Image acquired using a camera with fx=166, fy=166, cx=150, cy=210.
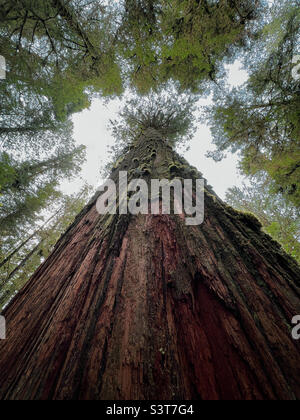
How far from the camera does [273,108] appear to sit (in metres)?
4.52

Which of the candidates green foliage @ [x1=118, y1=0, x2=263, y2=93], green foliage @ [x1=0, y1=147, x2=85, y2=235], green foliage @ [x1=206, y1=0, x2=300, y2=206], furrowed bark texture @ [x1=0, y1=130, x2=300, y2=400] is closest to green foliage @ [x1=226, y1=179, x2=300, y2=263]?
green foliage @ [x1=206, y1=0, x2=300, y2=206]

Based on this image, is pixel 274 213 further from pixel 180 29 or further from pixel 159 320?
pixel 159 320

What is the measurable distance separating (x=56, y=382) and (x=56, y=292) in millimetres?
508

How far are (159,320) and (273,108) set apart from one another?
5953mm

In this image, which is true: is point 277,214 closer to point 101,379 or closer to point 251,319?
point 251,319

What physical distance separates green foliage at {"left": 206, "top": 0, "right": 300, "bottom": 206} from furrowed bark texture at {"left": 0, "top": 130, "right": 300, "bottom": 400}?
481 centimetres

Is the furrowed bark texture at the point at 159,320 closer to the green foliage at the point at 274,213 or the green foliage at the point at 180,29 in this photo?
the green foliage at the point at 274,213

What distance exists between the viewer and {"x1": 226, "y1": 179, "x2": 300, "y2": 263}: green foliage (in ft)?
16.8

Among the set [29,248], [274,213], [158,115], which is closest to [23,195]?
[29,248]

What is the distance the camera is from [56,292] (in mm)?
1120

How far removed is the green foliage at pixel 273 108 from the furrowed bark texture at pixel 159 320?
481 centimetres

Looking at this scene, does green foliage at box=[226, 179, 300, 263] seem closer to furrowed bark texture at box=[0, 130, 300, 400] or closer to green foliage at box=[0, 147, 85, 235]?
furrowed bark texture at box=[0, 130, 300, 400]

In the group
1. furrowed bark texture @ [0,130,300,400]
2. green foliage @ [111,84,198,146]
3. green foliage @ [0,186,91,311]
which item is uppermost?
green foliage @ [111,84,198,146]

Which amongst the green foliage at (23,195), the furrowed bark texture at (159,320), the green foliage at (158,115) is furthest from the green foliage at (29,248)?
the furrowed bark texture at (159,320)
